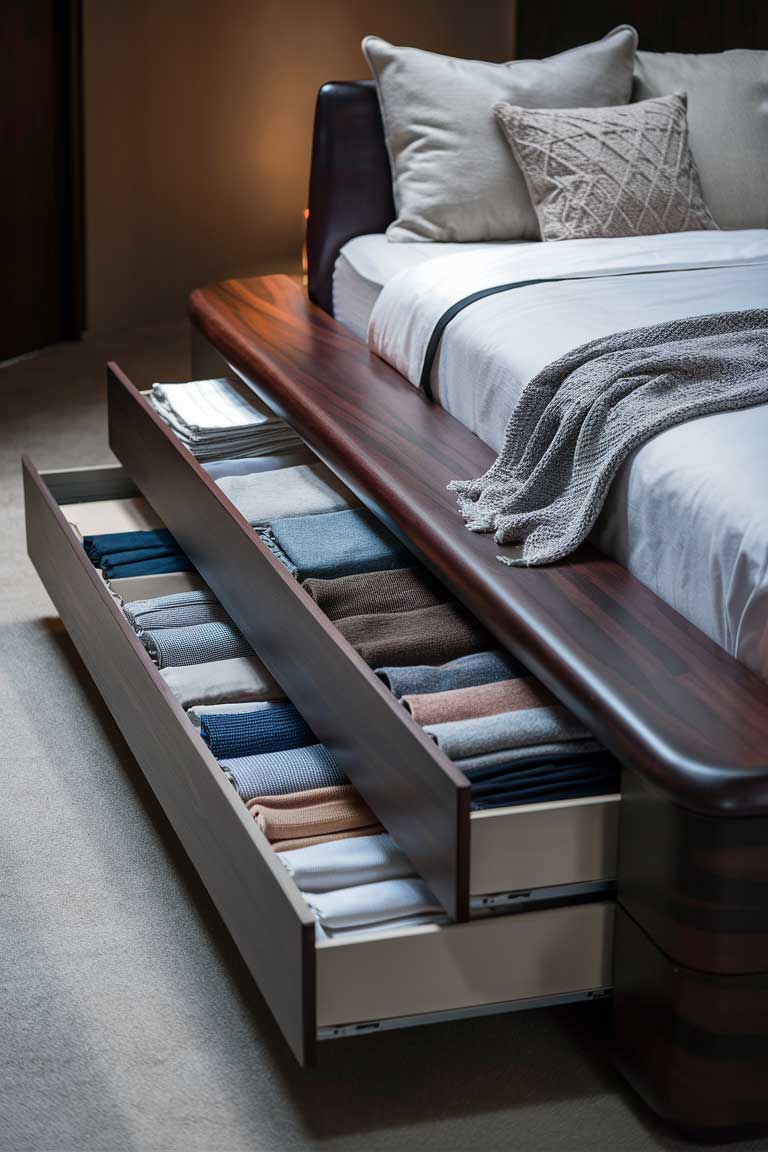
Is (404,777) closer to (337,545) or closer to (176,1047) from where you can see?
(176,1047)

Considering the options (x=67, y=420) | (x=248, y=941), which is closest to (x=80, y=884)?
(x=248, y=941)

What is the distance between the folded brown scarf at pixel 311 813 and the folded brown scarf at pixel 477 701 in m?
0.15

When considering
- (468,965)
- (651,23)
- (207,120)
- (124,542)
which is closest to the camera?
(468,965)

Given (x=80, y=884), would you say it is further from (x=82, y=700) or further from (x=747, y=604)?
(x=747, y=604)

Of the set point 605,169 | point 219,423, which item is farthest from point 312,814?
point 605,169

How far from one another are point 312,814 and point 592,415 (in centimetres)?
62

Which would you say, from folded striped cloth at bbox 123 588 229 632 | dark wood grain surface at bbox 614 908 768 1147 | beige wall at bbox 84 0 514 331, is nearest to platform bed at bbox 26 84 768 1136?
dark wood grain surface at bbox 614 908 768 1147

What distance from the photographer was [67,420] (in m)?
3.78

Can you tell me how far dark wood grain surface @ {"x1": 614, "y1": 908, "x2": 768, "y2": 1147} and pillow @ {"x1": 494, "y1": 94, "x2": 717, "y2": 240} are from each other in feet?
5.47

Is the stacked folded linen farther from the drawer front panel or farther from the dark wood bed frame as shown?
the drawer front panel

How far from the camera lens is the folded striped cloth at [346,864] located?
1526mm

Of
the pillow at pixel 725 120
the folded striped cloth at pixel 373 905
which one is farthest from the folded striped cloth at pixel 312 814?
the pillow at pixel 725 120

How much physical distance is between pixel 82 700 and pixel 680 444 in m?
1.16

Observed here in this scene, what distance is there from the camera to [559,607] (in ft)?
5.44
